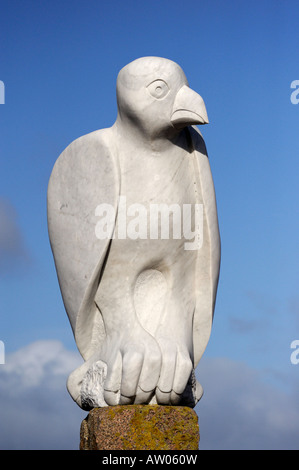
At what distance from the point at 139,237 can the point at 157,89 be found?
1292 mm

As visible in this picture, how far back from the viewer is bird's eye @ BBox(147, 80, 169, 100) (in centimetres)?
777

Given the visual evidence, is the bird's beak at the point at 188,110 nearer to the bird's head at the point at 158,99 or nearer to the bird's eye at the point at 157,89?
the bird's head at the point at 158,99

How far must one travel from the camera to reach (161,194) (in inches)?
309

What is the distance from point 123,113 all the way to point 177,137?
0.53 metres

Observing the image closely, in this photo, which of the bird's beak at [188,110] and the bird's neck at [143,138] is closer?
the bird's beak at [188,110]

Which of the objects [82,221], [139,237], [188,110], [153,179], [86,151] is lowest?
[139,237]

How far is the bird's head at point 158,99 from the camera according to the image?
7.77 meters

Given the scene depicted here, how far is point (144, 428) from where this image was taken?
24.3 ft

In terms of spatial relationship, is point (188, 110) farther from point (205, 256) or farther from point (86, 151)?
point (205, 256)

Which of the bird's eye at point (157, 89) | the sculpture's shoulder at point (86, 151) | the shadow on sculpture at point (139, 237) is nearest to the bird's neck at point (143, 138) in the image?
the shadow on sculpture at point (139, 237)

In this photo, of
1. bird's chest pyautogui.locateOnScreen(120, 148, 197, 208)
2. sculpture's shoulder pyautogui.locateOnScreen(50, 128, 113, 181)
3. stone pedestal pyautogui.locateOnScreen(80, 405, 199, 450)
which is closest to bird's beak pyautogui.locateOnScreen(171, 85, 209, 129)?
bird's chest pyautogui.locateOnScreen(120, 148, 197, 208)

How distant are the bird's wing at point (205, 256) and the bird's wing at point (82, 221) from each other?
826 millimetres

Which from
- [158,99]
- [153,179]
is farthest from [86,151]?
[158,99]
